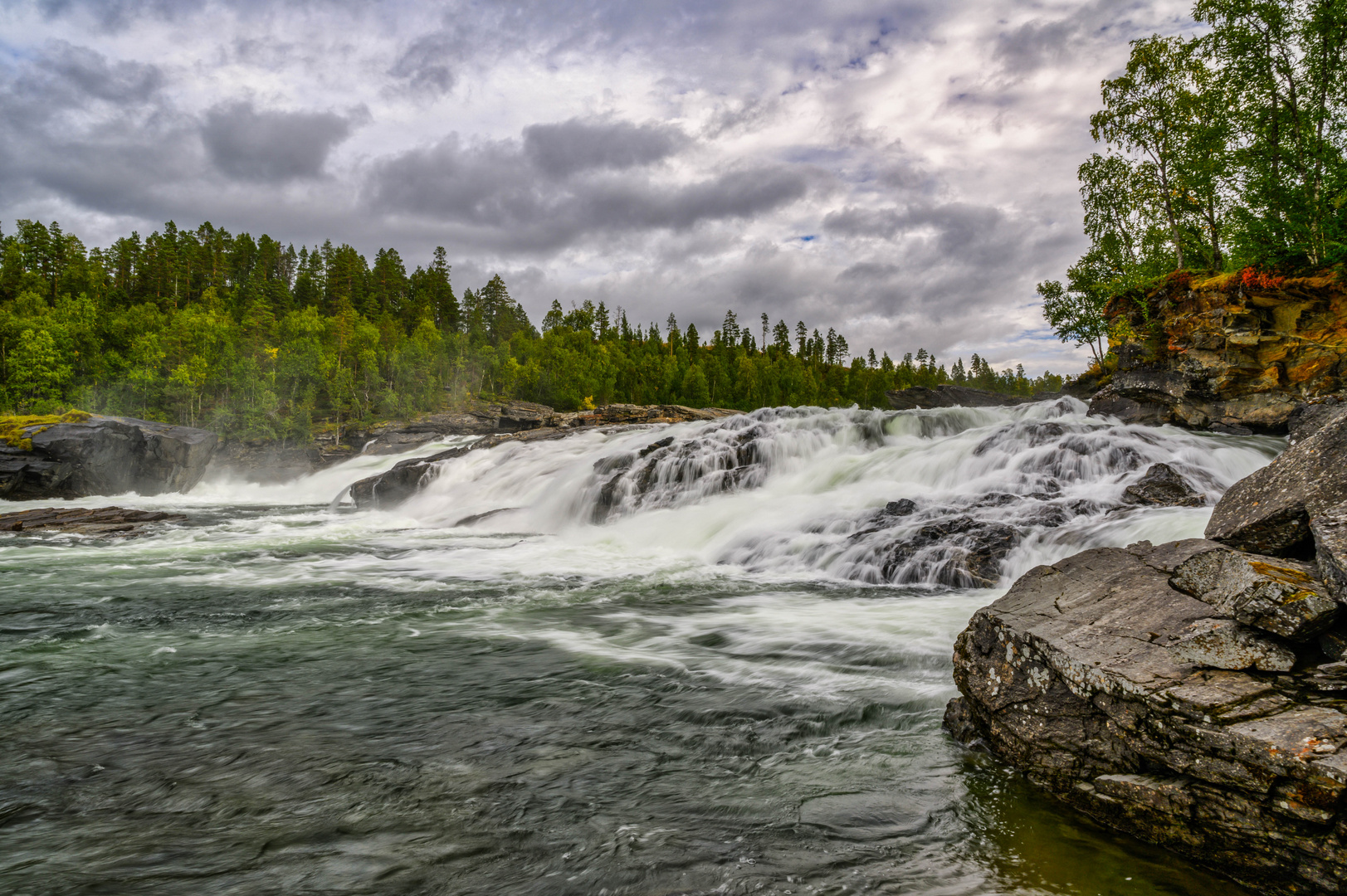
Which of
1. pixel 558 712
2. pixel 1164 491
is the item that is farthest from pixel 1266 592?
pixel 1164 491

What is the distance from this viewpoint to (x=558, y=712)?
17.2 ft

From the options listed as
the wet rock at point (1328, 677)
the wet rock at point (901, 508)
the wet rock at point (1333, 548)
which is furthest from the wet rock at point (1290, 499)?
the wet rock at point (901, 508)

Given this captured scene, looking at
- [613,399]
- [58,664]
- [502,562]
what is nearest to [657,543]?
[502,562]

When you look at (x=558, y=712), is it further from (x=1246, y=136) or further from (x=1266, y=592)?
(x=1246, y=136)

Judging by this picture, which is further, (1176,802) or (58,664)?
(58,664)

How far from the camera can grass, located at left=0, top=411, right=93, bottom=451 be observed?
2742 centimetres

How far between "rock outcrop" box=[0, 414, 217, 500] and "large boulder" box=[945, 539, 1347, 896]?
122 feet

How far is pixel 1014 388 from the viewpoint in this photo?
154 metres

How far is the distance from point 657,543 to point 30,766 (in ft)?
38.4

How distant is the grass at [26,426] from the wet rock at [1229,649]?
38.8m

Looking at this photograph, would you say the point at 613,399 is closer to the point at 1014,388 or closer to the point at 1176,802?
the point at 1176,802

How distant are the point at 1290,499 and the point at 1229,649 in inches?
58.7

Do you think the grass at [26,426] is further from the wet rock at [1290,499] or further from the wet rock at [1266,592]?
the wet rock at [1290,499]

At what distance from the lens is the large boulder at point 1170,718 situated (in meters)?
2.71
